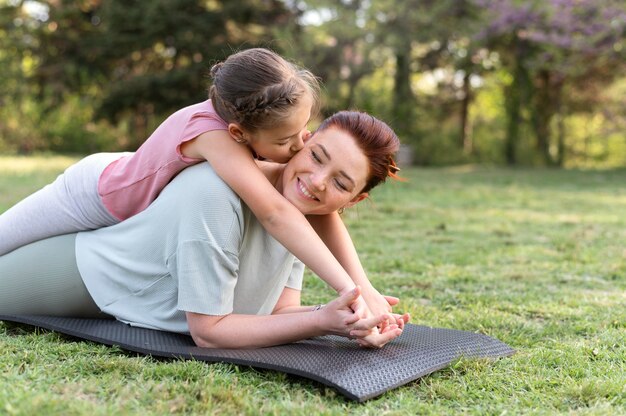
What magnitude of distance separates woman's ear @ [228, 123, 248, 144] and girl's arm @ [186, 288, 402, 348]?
1.99 ft

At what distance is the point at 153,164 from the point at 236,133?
1.24 ft

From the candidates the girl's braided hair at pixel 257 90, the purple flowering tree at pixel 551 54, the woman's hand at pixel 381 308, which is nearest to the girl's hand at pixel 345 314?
the woman's hand at pixel 381 308

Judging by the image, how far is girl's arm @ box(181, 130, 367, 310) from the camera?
2.33m

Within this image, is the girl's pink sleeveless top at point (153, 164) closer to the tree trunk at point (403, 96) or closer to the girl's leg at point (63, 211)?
the girl's leg at point (63, 211)

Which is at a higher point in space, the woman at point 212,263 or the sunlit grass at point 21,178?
the woman at point 212,263

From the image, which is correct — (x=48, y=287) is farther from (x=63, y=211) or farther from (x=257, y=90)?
(x=257, y=90)

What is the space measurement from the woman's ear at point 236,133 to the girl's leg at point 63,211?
2.21ft

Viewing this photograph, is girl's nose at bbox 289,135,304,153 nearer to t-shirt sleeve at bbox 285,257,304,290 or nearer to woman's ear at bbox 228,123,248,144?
woman's ear at bbox 228,123,248,144

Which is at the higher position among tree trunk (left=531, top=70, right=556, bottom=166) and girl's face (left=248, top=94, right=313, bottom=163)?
girl's face (left=248, top=94, right=313, bottom=163)

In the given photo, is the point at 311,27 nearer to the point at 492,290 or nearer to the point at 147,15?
the point at 147,15

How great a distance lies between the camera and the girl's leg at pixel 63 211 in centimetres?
279

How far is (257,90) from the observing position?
7.68 ft

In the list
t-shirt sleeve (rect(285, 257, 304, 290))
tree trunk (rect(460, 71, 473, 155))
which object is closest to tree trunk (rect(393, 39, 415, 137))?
tree trunk (rect(460, 71, 473, 155))

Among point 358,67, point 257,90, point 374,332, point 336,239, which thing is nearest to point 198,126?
point 257,90
